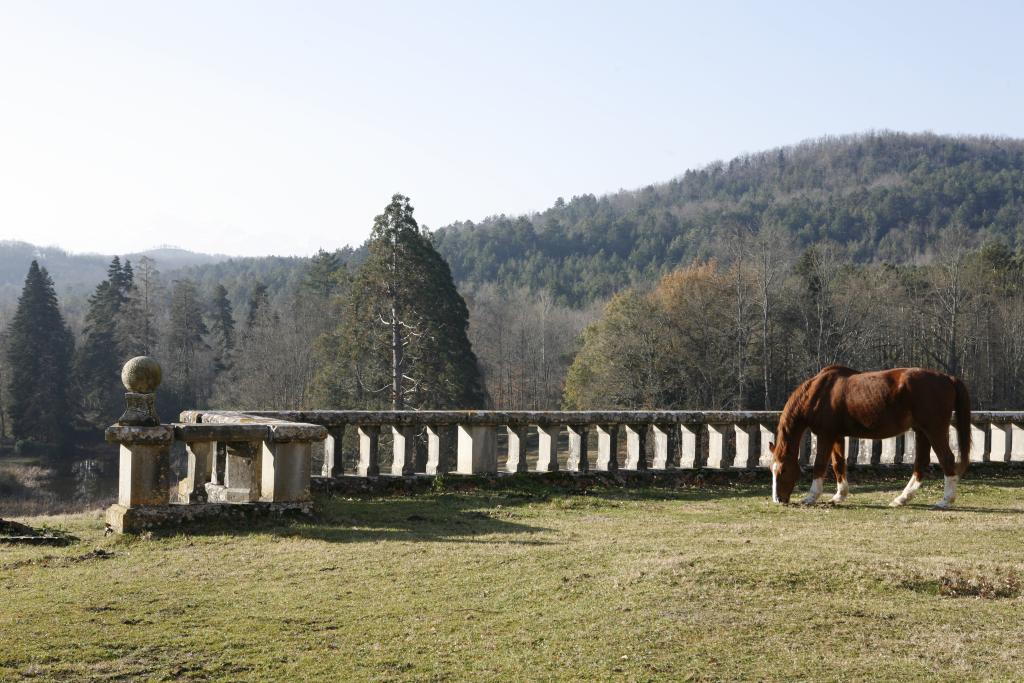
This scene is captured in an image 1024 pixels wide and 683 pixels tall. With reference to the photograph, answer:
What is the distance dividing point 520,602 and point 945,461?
754 centimetres

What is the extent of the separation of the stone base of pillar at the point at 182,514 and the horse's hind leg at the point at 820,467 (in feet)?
21.4

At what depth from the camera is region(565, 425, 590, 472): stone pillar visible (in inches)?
572

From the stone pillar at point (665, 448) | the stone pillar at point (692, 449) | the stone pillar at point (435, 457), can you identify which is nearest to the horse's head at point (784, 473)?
the stone pillar at point (665, 448)

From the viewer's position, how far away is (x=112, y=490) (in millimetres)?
52188

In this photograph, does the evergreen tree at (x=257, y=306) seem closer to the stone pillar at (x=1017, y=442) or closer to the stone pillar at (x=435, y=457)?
the stone pillar at (x=435, y=457)

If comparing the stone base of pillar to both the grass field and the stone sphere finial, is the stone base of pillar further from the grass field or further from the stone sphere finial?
the stone sphere finial

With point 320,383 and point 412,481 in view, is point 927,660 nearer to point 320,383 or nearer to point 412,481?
point 412,481

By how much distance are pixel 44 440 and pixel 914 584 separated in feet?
227

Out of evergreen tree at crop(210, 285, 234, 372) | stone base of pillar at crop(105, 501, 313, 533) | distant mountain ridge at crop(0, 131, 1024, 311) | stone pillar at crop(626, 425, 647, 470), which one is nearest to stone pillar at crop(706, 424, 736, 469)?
stone pillar at crop(626, 425, 647, 470)

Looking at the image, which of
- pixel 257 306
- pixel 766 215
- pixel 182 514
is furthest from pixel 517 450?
pixel 766 215

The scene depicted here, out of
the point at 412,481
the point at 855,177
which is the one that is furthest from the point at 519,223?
the point at 412,481

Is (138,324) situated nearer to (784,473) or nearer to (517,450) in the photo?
(517,450)

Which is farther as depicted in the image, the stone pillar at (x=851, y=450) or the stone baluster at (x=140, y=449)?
the stone pillar at (x=851, y=450)

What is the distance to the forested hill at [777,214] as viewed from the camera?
112 metres
